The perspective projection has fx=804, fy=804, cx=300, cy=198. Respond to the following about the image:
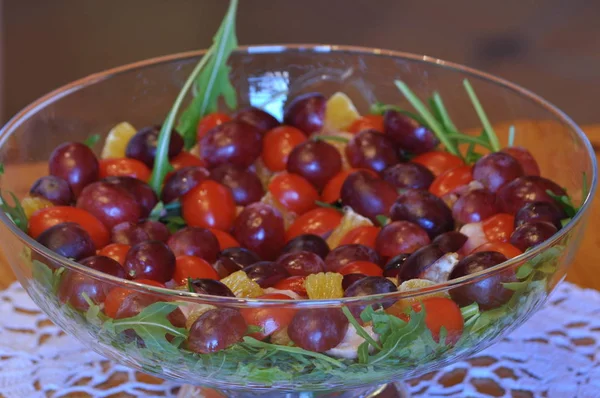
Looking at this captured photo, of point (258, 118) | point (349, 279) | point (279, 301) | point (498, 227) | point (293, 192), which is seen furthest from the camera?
point (258, 118)

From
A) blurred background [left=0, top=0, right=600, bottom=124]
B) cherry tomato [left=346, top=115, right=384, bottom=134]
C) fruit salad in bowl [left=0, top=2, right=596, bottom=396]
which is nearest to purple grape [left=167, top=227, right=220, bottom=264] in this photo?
fruit salad in bowl [left=0, top=2, right=596, bottom=396]

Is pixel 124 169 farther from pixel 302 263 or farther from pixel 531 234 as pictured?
pixel 531 234

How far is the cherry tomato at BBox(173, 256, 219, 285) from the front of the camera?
0.71 m

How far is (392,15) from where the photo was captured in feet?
9.84

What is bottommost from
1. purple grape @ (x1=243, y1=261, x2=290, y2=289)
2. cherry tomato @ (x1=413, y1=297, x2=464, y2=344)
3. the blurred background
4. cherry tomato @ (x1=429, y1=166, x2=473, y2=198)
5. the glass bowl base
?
the glass bowl base

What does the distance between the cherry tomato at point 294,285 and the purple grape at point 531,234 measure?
0.67 feet

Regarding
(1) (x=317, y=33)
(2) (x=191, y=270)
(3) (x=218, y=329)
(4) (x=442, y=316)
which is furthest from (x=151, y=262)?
(1) (x=317, y=33)

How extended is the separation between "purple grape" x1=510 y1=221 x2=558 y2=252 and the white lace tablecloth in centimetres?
20

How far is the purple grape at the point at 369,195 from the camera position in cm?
84

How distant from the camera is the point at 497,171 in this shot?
2.82 feet

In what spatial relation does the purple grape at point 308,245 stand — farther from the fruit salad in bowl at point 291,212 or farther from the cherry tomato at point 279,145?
the cherry tomato at point 279,145

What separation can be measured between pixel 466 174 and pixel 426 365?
11.5 inches

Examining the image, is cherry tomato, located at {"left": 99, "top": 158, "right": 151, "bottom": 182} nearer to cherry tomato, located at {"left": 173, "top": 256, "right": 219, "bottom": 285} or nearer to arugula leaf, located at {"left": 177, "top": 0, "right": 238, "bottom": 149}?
arugula leaf, located at {"left": 177, "top": 0, "right": 238, "bottom": 149}

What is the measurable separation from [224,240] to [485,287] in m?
0.30
